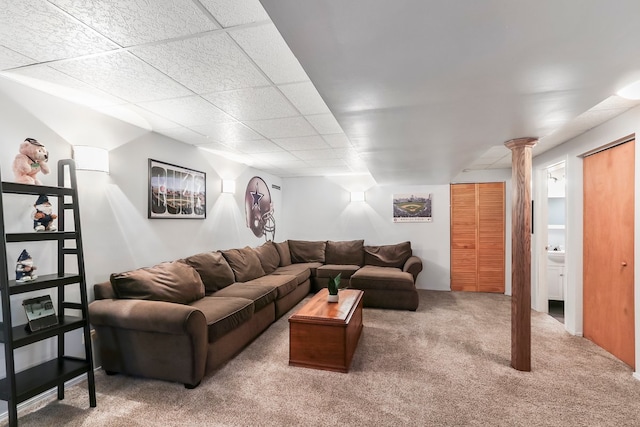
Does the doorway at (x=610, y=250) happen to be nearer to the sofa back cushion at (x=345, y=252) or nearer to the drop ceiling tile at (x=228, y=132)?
the sofa back cushion at (x=345, y=252)

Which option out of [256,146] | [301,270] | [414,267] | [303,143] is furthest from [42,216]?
[414,267]

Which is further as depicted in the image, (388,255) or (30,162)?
(388,255)

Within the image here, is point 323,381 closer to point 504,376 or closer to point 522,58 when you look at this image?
point 504,376

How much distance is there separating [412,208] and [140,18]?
524 cm

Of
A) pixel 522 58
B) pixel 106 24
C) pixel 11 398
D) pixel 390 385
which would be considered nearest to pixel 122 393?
pixel 11 398

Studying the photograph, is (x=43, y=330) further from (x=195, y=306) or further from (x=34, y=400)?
(x=195, y=306)

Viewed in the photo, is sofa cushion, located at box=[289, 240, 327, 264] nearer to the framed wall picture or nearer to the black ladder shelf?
the framed wall picture

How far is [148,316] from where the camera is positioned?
89.8 inches

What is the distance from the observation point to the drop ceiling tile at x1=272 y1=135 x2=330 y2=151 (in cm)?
350

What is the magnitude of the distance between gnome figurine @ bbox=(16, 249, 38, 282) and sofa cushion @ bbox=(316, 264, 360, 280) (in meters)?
3.81

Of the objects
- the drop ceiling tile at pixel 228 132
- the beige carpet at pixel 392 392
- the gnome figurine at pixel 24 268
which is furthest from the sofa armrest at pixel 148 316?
the drop ceiling tile at pixel 228 132

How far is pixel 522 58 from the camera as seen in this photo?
132 centimetres

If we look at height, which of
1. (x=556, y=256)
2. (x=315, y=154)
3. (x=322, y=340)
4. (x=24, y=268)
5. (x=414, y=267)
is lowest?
(x=322, y=340)

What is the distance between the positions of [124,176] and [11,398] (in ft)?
6.08
